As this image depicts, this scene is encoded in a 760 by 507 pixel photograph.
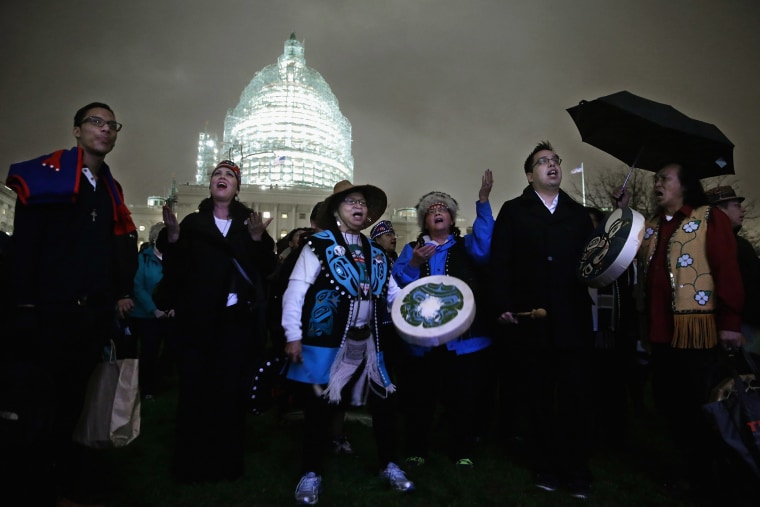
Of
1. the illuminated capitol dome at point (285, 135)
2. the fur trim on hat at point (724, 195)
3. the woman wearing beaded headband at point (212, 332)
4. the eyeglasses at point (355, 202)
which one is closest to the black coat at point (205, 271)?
the woman wearing beaded headband at point (212, 332)

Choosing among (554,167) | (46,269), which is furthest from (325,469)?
(554,167)

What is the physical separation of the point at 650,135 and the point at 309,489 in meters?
3.96

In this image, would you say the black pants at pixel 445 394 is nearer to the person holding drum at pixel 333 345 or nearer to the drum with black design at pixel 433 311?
the person holding drum at pixel 333 345

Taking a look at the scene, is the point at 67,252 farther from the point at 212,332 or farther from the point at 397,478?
the point at 397,478

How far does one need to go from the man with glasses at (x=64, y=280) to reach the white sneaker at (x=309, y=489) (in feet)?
4.53

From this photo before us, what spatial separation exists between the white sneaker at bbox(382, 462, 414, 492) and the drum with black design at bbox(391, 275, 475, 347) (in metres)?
0.96

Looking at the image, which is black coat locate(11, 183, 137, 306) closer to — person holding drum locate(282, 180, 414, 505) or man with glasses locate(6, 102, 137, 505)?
man with glasses locate(6, 102, 137, 505)

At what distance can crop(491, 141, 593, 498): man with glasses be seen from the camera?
3512 millimetres

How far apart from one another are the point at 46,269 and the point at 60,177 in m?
0.54

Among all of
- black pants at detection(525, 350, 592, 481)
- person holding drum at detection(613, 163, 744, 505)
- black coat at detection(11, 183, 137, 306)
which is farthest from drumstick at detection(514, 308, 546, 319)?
black coat at detection(11, 183, 137, 306)

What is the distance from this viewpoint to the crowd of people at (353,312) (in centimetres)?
278

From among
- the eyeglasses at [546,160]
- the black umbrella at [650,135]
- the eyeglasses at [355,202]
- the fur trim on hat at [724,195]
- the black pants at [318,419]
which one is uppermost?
the black umbrella at [650,135]

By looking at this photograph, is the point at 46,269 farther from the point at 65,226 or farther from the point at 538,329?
the point at 538,329

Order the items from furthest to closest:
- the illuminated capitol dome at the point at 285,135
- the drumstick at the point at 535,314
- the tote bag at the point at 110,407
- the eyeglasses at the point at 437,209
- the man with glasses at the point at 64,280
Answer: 1. the illuminated capitol dome at the point at 285,135
2. the eyeglasses at the point at 437,209
3. the drumstick at the point at 535,314
4. the tote bag at the point at 110,407
5. the man with glasses at the point at 64,280
